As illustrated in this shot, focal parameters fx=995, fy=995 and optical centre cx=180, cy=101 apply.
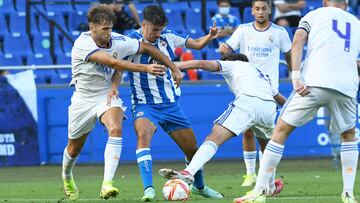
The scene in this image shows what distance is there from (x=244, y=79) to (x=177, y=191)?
70.5 inches

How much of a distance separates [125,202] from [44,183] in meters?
A: 4.42

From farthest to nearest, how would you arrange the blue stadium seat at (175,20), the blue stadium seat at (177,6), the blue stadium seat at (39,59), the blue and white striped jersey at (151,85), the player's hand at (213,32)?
the blue stadium seat at (177,6), the blue stadium seat at (175,20), the blue stadium seat at (39,59), the player's hand at (213,32), the blue and white striped jersey at (151,85)

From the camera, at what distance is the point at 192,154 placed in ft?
38.1

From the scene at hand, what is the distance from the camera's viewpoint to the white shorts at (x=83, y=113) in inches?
447

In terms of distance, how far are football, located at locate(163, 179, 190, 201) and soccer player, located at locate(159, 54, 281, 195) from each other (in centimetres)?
28

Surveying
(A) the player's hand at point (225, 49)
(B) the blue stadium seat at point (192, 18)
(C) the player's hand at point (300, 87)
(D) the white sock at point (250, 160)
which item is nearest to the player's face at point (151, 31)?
(C) the player's hand at point (300, 87)

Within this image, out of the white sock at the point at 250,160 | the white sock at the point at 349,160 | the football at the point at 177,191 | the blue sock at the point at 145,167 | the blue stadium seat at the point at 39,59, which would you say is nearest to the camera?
the white sock at the point at 349,160

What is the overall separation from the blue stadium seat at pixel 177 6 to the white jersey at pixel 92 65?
1092 cm

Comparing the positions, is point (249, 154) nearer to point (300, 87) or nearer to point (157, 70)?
point (157, 70)

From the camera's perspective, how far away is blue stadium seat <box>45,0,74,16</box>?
2216 centimetres

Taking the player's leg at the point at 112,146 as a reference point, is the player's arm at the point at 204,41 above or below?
above

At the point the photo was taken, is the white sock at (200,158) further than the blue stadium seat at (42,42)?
No

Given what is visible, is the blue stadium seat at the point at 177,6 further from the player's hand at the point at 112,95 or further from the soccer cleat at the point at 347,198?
the soccer cleat at the point at 347,198

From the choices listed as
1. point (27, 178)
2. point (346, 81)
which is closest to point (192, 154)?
point (346, 81)
